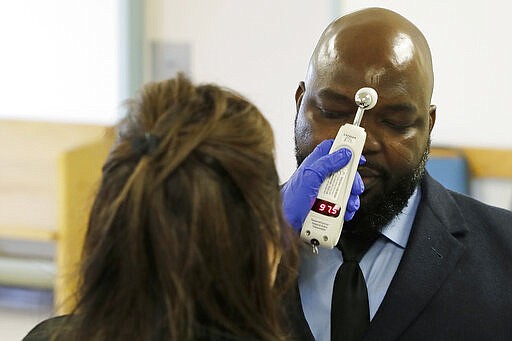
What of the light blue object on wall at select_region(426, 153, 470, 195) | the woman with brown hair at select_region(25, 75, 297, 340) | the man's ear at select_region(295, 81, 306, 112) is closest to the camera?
the woman with brown hair at select_region(25, 75, 297, 340)

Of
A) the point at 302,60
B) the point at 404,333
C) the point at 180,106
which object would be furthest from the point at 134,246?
the point at 302,60

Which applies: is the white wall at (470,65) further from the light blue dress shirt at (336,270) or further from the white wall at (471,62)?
the light blue dress shirt at (336,270)

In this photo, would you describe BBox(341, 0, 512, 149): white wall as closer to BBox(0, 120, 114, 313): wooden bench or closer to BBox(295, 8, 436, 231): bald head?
BBox(0, 120, 114, 313): wooden bench

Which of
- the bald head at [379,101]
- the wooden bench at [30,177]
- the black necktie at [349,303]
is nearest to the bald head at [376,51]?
the bald head at [379,101]

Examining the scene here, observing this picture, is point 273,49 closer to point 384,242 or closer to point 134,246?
point 384,242

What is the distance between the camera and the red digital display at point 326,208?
119 centimetres

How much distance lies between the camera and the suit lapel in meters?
1.16

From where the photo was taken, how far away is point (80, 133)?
2912 millimetres

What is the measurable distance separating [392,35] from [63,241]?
1.58 metres

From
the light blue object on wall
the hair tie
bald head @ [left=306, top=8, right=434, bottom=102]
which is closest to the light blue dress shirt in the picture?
bald head @ [left=306, top=8, right=434, bottom=102]

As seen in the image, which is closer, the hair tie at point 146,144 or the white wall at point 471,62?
the hair tie at point 146,144

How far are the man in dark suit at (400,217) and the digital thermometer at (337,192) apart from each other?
0.03 meters

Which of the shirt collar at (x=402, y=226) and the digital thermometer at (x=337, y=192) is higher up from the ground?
the digital thermometer at (x=337, y=192)

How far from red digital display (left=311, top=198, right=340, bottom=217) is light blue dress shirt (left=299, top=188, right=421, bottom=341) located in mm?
90
